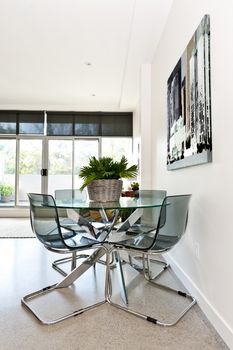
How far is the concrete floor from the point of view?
1424mm

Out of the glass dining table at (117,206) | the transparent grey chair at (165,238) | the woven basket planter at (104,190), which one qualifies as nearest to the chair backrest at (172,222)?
the transparent grey chair at (165,238)

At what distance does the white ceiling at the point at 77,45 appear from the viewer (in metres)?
2.77

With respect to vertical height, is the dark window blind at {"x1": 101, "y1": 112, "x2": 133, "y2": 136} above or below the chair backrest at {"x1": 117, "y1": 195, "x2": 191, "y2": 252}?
above

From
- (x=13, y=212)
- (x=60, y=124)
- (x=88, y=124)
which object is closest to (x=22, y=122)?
(x=60, y=124)

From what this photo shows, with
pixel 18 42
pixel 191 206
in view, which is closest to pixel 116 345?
pixel 191 206

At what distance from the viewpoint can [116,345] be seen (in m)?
1.42

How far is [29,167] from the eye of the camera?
6.25 m

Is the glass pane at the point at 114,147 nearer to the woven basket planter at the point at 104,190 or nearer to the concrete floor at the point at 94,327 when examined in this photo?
the woven basket planter at the point at 104,190

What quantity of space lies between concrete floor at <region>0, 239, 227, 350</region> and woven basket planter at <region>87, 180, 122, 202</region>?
2.46ft

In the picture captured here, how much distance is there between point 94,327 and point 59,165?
16.4ft

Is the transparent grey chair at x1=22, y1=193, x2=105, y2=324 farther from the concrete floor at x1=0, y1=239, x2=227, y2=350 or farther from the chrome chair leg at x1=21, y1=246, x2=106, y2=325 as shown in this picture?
the concrete floor at x1=0, y1=239, x2=227, y2=350

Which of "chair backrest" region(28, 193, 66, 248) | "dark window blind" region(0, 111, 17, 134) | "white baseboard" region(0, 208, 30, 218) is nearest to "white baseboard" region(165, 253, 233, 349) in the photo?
"chair backrest" region(28, 193, 66, 248)

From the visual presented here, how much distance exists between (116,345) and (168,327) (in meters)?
0.36

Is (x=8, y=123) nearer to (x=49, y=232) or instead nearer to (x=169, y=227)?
(x=49, y=232)
